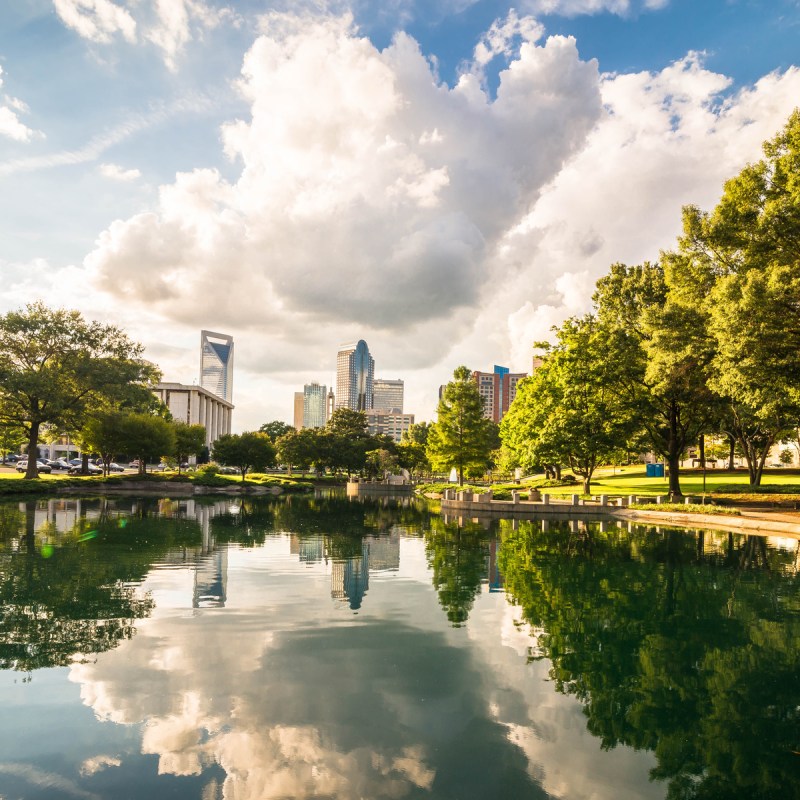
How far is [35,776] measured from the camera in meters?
6.69

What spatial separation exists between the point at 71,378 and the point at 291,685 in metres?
63.8

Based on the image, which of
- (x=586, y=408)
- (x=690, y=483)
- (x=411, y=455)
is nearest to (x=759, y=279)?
(x=586, y=408)

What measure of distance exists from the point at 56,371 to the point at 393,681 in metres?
64.8

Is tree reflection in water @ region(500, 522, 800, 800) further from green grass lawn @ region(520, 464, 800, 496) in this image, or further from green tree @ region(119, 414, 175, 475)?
green tree @ region(119, 414, 175, 475)

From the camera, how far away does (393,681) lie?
9.66 m

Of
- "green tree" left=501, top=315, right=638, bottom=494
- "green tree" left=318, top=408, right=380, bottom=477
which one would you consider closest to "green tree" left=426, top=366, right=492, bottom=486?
"green tree" left=501, top=315, right=638, bottom=494

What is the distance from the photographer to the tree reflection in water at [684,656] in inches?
289

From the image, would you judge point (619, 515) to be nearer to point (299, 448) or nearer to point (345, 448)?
point (345, 448)

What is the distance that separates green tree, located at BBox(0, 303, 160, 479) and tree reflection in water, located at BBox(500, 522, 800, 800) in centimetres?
5550

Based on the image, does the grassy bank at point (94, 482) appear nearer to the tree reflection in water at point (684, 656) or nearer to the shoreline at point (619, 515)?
the shoreline at point (619, 515)

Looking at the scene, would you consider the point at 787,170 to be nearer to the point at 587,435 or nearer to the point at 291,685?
the point at 587,435

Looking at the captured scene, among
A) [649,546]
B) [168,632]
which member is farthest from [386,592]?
[649,546]

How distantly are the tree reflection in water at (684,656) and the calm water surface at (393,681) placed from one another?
0.15ft

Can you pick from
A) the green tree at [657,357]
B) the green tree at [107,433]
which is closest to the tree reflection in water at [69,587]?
the green tree at [657,357]
